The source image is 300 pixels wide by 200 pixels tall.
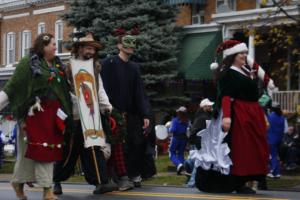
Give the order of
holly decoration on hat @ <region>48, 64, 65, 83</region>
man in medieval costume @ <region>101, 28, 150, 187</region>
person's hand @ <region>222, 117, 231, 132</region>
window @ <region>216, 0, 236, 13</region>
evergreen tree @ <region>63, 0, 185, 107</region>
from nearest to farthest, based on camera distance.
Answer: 1. holly decoration on hat @ <region>48, 64, 65, 83</region>
2. person's hand @ <region>222, 117, 231, 132</region>
3. man in medieval costume @ <region>101, 28, 150, 187</region>
4. evergreen tree @ <region>63, 0, 185, 107</region>
5. window @ <region>216, 0, 236, 13</region>

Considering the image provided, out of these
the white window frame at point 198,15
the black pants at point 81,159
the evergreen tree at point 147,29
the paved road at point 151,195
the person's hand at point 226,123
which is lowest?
the paved road at point 151,195

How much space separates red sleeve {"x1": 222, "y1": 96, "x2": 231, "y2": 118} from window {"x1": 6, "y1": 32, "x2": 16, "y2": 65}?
3601 cm

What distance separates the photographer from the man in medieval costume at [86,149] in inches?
358

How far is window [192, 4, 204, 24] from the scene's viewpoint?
105ft

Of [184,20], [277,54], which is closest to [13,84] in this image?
[277,54]

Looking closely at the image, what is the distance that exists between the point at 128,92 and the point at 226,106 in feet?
5.63

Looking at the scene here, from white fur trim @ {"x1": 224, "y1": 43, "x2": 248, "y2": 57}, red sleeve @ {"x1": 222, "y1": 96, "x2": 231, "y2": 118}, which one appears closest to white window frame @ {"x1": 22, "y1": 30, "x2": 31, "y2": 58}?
white fur trim @ {"x1": 224, "y1": 43, "x2": 248, "y2": 57}

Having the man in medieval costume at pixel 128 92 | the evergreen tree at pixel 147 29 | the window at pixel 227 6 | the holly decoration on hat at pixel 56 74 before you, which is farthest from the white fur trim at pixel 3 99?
the window at pixel 227 6

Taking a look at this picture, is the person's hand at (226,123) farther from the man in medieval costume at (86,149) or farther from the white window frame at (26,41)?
the white window frame at (26,41)

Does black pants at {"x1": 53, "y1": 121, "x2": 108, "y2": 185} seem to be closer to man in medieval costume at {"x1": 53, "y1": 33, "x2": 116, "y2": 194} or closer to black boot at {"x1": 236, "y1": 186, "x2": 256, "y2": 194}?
man in medieval costume at {"x1": 53, "y1": 33, "x2": 116, "y2": 194}

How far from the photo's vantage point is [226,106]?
29.5ft

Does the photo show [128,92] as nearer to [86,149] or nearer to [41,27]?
→ [86,149]

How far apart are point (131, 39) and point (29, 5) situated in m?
32.8

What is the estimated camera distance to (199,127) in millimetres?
13547
